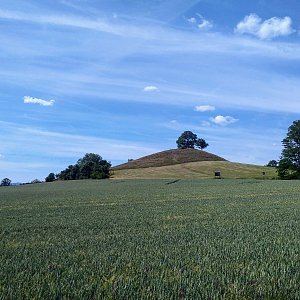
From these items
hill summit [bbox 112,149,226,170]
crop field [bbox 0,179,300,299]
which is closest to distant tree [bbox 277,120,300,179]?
hill summit [bbox 112,149,226,170]

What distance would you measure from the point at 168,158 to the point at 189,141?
46.5 meters

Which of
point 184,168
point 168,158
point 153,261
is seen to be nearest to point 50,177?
point 168,158

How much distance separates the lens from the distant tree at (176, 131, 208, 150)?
185500mm

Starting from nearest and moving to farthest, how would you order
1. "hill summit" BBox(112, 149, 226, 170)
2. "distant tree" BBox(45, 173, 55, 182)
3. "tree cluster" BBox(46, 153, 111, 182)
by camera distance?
"tree cluster" BBox(46, 153, 111, 182) → "distant tree" BBox(45, 173, 55, 182) → "hill summit" BBox(112, 149, 226, 170)

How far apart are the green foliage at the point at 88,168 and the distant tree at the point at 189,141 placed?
71219 mm

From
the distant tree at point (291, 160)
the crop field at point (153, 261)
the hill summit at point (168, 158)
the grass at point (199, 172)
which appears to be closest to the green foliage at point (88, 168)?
the grass at point (199, 172)

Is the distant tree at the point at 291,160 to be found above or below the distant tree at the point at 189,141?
below

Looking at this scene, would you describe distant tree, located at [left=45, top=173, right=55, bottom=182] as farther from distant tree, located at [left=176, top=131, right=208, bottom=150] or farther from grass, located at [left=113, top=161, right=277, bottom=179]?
distant tree, located at [left=176, top=131, right=208, bottom=150]

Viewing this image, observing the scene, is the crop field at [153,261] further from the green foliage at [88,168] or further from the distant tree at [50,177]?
the distant tree at [50,177]

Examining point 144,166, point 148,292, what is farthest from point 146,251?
point 144,166

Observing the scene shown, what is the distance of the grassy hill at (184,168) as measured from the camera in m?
104

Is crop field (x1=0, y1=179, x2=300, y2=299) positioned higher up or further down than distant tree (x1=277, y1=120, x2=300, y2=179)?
further down

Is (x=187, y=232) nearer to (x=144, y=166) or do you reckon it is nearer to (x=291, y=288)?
(x=291, y=288)

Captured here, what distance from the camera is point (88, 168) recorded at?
118188 mm
